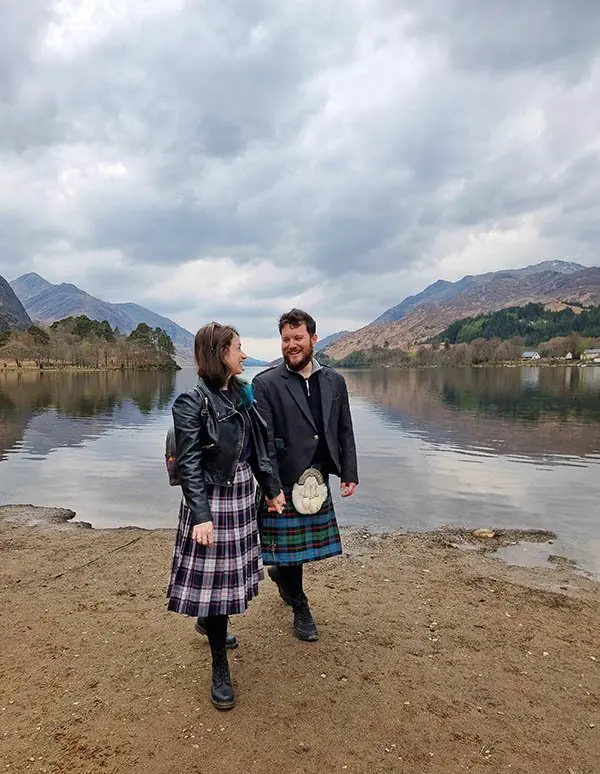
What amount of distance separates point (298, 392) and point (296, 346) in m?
0.42

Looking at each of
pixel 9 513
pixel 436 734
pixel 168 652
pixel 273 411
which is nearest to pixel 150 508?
pixel 9 513

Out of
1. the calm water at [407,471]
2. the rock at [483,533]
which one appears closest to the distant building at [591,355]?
the calm water at [407,471]

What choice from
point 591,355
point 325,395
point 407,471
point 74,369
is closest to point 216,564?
point 325,395

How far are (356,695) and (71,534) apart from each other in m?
6.71

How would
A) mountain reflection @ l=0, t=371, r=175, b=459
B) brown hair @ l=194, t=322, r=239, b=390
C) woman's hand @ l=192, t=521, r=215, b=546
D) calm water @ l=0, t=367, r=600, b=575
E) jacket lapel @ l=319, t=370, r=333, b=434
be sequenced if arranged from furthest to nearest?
1. mountain reflection @ l=0, t=371, r=175, b=459
2. calm water @ l=0, t=367, r=600, b=575
3. jacket lapel @ l=319, t=370, r=333, b=434
4. brown hair @ l=194, t=322, r=239, b=390
5. woman's hand @ l=192, t=521, r=215, b=546

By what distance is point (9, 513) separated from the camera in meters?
10.6

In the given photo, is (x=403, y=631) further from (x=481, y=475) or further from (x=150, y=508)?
(x=481, y=475)

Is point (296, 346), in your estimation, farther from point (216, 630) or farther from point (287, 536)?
point (216, 630)

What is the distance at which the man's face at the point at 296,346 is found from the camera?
457 cm

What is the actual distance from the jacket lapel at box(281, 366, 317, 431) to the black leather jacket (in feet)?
2.39

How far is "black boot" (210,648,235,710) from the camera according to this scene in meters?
→ 3.78

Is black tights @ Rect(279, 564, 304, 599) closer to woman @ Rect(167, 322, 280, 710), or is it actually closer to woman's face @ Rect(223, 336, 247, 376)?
woman @ Rect(167, 322, 280, 710)

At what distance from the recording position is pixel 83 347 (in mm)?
132625

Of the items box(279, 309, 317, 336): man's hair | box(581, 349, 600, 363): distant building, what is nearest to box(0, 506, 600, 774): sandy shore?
box(279, 309, 317, 336): man's hair
